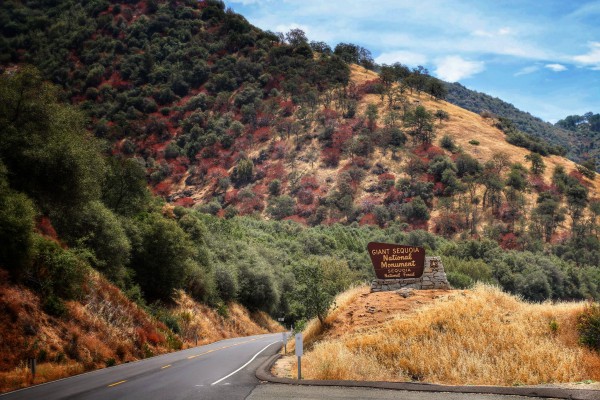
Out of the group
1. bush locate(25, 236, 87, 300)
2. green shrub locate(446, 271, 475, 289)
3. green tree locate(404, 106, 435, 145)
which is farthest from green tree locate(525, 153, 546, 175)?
bush locate(25, 236, 87, 300)

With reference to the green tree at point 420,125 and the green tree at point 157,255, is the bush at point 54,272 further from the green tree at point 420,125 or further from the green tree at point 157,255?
the green tree at point 420,125

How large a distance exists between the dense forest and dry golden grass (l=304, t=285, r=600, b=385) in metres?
5.98

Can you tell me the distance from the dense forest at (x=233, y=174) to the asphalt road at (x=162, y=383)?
4.89 m

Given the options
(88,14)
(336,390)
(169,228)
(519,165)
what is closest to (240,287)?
(169,228)

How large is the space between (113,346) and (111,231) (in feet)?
28.7

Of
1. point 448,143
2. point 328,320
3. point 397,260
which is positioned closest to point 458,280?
point 397,260

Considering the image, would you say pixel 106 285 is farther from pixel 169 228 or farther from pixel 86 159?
pixel 169 228

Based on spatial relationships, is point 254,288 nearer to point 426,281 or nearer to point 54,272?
point 54,272

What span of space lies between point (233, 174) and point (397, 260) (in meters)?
92.9

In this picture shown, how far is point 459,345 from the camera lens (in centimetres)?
1602

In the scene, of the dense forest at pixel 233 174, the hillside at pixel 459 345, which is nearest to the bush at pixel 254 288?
the dense forest at pixel 233 174

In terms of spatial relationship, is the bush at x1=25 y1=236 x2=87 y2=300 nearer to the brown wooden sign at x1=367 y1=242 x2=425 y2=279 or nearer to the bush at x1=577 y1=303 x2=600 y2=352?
the brown wooden sign at x1=367 y1=242 x2=425 y2=279

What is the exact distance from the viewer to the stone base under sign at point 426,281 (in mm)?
21969

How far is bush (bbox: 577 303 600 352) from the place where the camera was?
15144mm
